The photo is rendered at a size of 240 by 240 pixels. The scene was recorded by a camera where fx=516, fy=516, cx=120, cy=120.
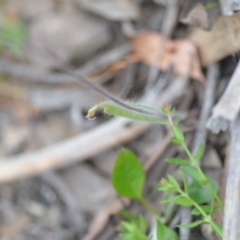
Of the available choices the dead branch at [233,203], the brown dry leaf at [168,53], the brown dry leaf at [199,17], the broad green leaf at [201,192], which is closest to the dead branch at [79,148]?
the brown dry leaf at [168,53]

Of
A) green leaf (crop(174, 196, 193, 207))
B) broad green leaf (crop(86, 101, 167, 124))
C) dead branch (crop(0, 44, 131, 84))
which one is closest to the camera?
broad green leaf (crop(86, 101, 167, 124))

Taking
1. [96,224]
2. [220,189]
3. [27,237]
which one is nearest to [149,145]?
[96,224]

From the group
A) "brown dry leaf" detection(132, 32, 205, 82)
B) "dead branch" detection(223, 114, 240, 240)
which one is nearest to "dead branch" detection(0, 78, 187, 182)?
"brown dry leaf" detection(132, 32, 205, 82)

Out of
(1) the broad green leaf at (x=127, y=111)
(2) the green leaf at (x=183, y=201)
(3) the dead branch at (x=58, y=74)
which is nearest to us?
(1) the broad green leaf at (x=127, y=111)

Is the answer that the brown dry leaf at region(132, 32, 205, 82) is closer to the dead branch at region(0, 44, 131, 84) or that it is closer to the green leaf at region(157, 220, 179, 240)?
the dead branch at region(0, 44, 131, 84)

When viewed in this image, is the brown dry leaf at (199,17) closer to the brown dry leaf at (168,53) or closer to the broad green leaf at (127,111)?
the brown dry leaf at (168,53)

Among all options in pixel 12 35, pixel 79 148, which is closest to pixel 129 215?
pixel 79 148
